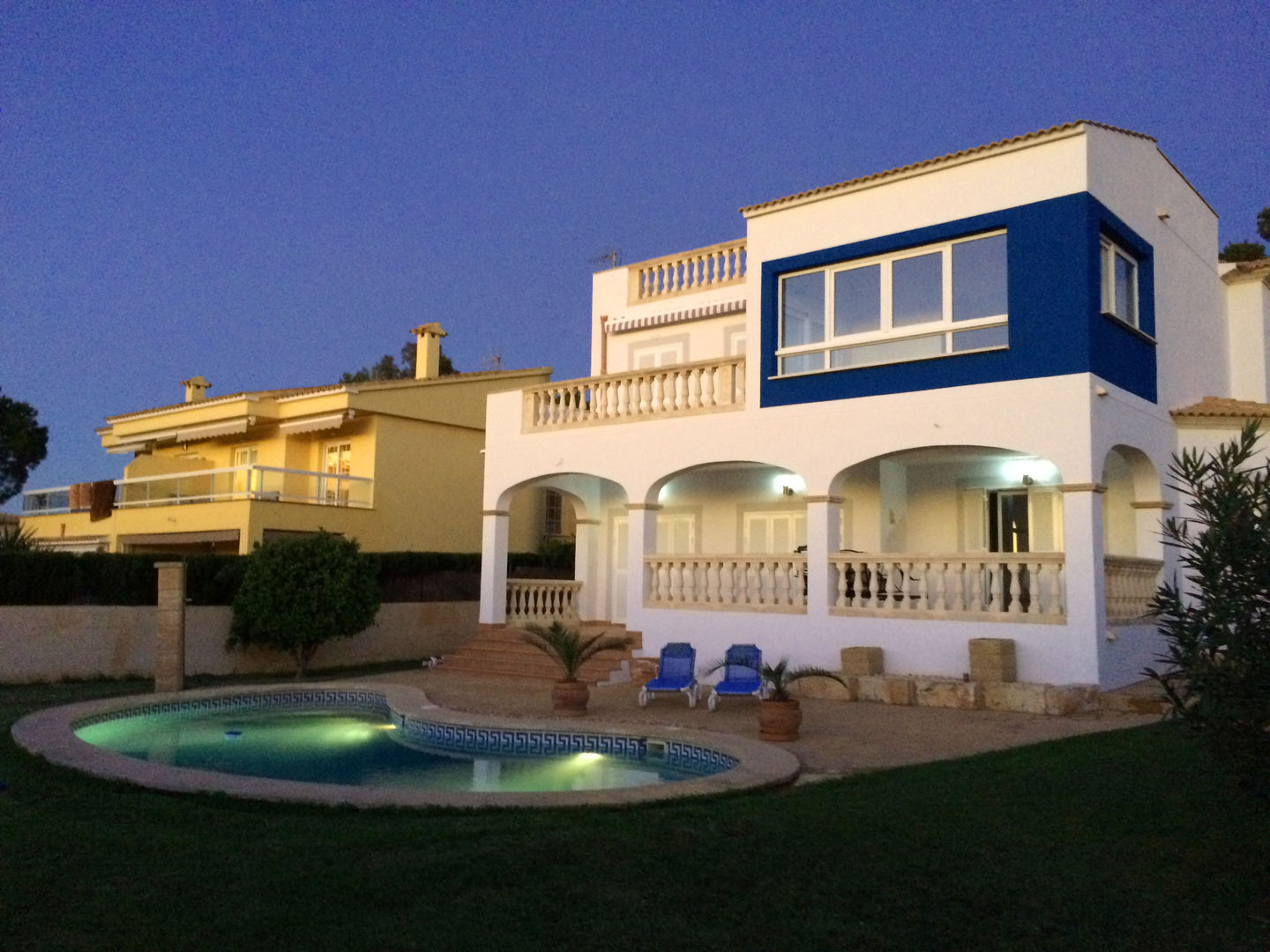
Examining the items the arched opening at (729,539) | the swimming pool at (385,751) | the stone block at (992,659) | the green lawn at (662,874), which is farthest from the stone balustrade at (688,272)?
the green lawn at (662,874)

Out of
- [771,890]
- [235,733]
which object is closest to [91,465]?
[235,733]

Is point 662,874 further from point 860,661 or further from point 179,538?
point 179,538

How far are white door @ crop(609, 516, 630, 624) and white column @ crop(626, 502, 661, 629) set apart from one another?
374cm

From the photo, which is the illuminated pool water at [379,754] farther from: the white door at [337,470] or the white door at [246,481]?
the white door at [337,470]

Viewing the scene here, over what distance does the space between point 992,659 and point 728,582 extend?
5033mm

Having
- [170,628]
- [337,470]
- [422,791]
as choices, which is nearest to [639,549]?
[170,628]

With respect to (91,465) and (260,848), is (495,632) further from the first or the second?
(91,465)

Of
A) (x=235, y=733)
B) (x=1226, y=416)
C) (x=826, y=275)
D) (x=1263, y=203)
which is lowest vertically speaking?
(x=235, y=733)

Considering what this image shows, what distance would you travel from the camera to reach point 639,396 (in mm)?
19609

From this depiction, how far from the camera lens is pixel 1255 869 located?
6465 millimetres

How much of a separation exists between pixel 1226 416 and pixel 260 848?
53.1 feet

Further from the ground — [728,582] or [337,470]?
[337,470]

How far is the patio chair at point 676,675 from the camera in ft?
49.3

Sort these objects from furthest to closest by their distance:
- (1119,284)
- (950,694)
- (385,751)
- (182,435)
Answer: (182,435), (1119,284), (950,694), (385,751)
